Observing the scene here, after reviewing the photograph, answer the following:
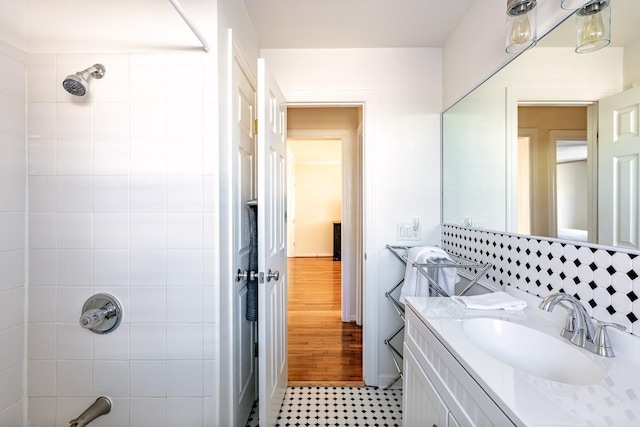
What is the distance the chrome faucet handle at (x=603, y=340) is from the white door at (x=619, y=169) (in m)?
0.23

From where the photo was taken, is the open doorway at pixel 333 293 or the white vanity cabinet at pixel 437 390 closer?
the white vanity cabinet at pixel 437 390

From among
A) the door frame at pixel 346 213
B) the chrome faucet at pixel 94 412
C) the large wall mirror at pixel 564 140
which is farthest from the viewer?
the door frame at pixel 346 213

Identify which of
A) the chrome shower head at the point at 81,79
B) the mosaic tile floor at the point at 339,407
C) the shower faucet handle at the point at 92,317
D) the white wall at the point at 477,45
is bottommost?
the mosaic tile floor at the point at 339,407

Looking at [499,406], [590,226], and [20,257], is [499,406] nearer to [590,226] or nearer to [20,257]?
[590,226]

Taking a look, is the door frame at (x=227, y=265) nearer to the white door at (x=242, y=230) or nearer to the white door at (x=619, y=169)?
the white door at (x=242, y=230)

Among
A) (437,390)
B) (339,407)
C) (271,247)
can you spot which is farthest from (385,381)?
(271,247)

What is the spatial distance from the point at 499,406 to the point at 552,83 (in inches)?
43.6

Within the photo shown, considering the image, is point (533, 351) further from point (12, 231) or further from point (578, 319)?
point (12, 231)

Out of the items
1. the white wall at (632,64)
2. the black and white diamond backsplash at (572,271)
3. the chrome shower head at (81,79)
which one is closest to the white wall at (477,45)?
the white wall at (632,64)

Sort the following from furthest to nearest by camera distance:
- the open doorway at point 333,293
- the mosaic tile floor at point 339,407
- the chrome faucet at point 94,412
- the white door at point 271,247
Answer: the open doorway at point 333,293, the mosaic tile floor at point 339,407, the white door at point 271,247, the chrome faucet at point 94,412

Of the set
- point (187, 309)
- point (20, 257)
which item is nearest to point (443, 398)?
point (187, 309)

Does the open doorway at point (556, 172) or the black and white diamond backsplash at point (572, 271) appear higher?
the open doorway at point (556, 172)

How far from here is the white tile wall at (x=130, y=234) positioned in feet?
3.56

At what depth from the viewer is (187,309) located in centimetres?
109
